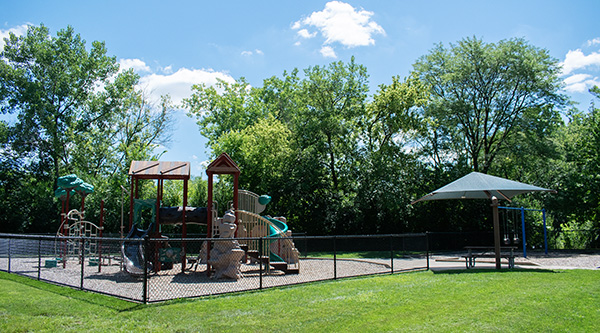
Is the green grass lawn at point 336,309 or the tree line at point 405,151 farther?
the tree line at point 405,151

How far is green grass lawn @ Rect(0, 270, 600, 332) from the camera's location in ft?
21.5

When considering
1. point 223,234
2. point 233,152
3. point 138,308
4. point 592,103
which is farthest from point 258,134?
point 592,103

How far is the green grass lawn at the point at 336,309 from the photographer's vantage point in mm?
6543

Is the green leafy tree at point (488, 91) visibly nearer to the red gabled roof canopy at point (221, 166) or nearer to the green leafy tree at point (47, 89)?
the red gabled roof canopy at point (221, 166)

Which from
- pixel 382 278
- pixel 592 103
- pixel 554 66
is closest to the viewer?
pixel 382 278

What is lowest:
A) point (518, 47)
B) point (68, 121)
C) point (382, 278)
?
point (382, 278)

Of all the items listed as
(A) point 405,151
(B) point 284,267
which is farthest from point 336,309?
(A) point 405,151

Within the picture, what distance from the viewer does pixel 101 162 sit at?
1442 inches

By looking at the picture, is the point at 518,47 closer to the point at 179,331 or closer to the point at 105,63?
the point at 179,331

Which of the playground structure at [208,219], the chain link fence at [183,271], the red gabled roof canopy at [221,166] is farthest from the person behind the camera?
the red gabled roof canopy at [221,166]

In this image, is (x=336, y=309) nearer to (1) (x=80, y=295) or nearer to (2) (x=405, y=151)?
(1) (x=80, y=295)

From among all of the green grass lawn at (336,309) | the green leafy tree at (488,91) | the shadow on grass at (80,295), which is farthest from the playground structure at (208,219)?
the green leafy tree at (488,91)

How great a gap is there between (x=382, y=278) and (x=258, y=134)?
59.2ft

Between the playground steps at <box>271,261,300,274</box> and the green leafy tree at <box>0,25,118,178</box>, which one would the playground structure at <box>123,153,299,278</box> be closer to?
the playground steps at <box>271,261,300,274</box>
